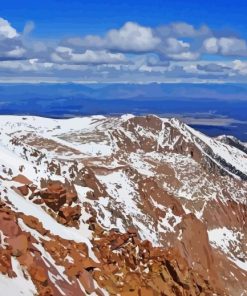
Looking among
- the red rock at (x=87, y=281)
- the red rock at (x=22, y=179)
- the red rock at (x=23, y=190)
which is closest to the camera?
the red rock at (x=87, y=281)

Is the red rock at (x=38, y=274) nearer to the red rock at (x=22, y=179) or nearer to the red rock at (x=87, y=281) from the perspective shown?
the red rock at (x=87, y=281)

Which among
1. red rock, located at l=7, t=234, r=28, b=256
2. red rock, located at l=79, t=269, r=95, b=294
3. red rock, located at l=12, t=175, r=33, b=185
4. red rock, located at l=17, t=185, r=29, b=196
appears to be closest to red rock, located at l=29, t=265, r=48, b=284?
red rock, located at l=7, t=234, r=28, b=256

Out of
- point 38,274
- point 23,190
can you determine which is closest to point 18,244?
point 38,274

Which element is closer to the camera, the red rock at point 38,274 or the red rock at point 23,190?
the red rock at point 38,274

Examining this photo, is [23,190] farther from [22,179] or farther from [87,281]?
[87,281]

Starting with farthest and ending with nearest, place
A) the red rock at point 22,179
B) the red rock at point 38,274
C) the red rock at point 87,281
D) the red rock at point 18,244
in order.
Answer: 1. the red rock at point 22,179
2. the red rock at point 87,281
3. the red rock at point 18,244
4. the red rock at point 38,274

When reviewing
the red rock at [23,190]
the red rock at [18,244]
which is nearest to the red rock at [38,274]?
the red rock at [18,244]

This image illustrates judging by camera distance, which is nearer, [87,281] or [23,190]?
[87,281]

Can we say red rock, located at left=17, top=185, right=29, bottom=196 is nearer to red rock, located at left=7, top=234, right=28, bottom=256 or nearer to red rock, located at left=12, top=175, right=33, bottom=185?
red rock, located at left=12, top=175, right=33, bottom=185

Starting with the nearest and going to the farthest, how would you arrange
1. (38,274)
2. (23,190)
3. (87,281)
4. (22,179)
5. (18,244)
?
(38,274) → (18,244) → (87,281) → (23,190) → (22,179)

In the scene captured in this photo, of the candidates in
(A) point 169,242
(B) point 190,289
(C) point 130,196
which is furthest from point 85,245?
(C) point 130,196

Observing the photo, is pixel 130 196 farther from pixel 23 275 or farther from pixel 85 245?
pixel 23 275
